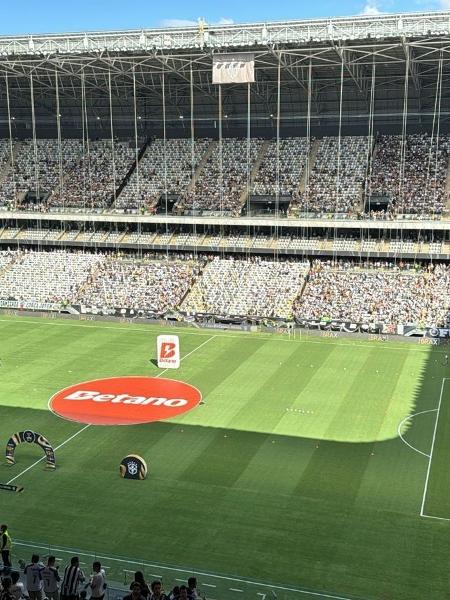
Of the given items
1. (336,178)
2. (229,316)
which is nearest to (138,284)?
(229,316)

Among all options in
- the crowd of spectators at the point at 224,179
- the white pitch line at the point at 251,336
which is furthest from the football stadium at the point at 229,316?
the white pitch line at the point at 251,336

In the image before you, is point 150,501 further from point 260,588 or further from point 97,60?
point 97,60

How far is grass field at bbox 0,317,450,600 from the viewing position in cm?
1731

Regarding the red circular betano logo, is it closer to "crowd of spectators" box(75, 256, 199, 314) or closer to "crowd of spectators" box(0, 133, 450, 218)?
"crowd of spectators" box(75, 256, 199, 314)

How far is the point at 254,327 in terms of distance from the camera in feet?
155

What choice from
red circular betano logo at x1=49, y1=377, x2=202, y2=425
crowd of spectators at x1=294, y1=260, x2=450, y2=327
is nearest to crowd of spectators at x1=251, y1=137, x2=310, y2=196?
crowd of spectators at x1=294, y1=260, x2=450, y2=327

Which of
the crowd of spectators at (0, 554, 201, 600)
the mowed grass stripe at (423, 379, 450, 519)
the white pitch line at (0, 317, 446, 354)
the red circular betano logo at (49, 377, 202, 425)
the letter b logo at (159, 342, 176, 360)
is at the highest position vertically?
A: the crowd of spectators at (0, 554, 201, 600)

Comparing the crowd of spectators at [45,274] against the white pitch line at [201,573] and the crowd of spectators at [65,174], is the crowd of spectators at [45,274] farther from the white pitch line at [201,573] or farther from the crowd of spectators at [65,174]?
the white pitch line at [201,573]

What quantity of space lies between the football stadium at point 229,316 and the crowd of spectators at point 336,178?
0.27m

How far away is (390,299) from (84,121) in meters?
39.7

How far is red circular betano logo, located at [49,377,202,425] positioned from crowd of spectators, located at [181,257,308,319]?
16.0m

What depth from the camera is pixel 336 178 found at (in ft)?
192

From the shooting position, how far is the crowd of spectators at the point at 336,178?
185 ft

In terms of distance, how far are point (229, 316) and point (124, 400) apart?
18156mm
